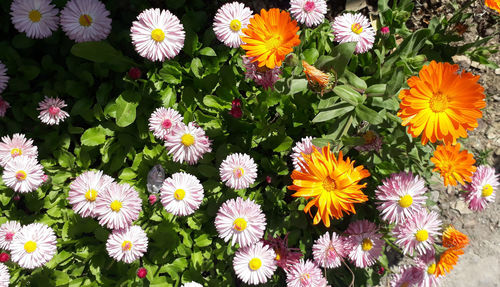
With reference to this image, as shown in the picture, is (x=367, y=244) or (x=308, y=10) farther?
(x=367, y=244)

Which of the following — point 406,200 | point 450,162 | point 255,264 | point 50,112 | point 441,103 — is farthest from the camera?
point 50,112

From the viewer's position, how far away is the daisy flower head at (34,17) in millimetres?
2514

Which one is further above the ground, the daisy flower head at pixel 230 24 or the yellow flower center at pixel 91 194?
the daisy flower head at pixel 230 24

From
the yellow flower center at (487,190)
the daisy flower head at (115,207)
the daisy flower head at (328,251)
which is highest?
the daisy flower head at (115,207)

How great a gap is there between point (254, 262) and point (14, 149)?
1.73 metres

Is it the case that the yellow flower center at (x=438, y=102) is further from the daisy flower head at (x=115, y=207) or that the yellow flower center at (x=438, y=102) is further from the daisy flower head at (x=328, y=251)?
the daisy flower head at (x=115, y=207)

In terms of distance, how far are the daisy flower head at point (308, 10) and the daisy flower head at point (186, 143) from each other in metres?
0.97

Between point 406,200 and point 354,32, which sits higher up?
point 354,32

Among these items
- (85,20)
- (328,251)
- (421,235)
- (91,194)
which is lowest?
(421,235)

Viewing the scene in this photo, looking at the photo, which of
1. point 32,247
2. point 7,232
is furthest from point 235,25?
point 7,232

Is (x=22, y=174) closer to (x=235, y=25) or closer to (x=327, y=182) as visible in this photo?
(x=235, y=25)

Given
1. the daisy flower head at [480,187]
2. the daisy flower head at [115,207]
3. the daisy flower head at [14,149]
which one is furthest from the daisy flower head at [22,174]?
the daisy flower head at [480,187]

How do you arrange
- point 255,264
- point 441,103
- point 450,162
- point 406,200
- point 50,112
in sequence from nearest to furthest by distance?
point 441,103
point 450,162
point 406,200
point 255,264
point 50,112

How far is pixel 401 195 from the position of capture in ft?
7.69
